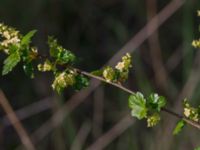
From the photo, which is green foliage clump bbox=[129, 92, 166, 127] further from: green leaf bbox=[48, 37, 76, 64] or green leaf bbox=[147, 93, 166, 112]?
green leaf bbox=[48, 37, 76, 64]

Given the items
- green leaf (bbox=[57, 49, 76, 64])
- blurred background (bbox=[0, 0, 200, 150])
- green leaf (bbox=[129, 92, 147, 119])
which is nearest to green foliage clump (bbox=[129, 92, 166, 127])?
green leaf (bbox=[129, 92, 147, 119])

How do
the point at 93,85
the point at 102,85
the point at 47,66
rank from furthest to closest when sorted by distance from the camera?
the point at 93,85 → the point at 102,85 → the point at 47,66

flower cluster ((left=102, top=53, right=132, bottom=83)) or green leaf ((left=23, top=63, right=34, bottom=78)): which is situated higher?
green leaf ((left=23, top=63, right=34, bottom=78))

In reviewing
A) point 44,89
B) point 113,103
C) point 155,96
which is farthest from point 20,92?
point 155,96

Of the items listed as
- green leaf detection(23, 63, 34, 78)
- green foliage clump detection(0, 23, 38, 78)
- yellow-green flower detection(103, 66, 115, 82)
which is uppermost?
green foliage clump detection(0, 23, 38, 78)

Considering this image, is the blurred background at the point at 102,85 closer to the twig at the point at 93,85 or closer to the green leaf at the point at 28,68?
the twig at the point at 93,85

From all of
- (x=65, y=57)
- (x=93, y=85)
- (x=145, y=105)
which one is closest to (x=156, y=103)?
(x=145, y=105)

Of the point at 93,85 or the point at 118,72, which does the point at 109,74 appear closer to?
the point at 118,72

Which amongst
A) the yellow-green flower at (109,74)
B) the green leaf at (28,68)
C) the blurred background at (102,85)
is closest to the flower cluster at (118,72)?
the yellow-green flower at (109,74)
